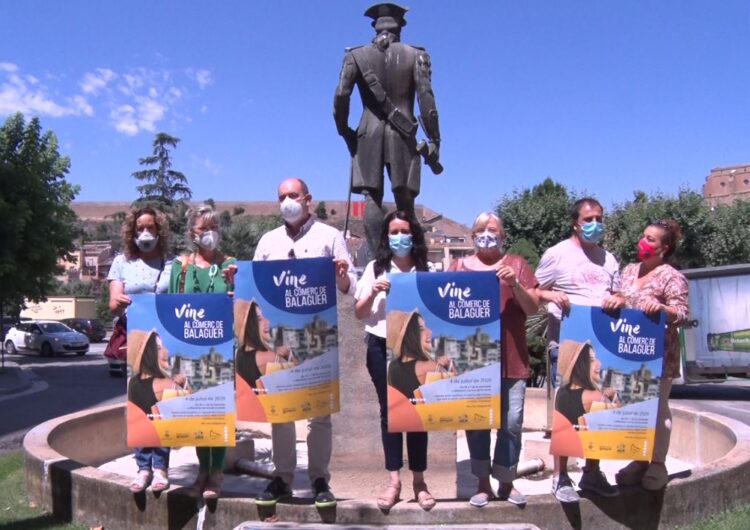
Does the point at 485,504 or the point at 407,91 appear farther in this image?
the point at 407,91

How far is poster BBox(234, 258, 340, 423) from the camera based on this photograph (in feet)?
14.1

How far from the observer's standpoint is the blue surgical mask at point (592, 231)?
4.54m

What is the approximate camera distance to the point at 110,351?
487 centimetres

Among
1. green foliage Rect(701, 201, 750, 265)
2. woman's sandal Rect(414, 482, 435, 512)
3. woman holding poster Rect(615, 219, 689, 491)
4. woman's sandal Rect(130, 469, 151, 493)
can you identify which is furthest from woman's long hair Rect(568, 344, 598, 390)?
green foliage Rect(701, 201, 750, 265)

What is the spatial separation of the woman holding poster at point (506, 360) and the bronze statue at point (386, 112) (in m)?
2.53

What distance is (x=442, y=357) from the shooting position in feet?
14.1

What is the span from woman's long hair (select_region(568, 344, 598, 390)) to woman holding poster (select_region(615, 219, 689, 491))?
0.40 metres

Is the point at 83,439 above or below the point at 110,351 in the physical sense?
below

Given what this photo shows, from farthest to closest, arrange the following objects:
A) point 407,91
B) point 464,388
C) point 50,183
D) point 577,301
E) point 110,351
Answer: point 50,183
point 407,91
point 110,351
point 577,301
point 464,388

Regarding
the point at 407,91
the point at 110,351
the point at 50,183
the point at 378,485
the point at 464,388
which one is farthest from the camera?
the point at 50,183

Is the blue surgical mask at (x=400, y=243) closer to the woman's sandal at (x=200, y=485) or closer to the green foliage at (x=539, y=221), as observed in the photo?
the woman's sandal at (x=200, y=485)

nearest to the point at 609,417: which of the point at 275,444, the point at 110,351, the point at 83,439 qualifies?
the point at 275,444

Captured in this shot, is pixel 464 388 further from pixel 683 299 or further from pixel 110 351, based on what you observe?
pixel 110 351

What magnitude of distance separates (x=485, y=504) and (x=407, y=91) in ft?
13.3
